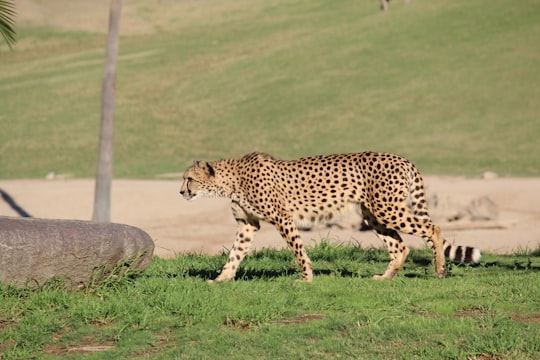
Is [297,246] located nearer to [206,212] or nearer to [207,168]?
[207,168]

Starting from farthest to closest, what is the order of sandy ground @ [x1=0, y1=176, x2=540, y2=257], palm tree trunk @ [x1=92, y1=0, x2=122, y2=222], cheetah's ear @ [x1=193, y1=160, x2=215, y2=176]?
palm tree trunk @ [x1=92, y1=0, x2=122, y2=222], sandy ground @ [x1=0, y1=176, x2=540, y2=257], cheetah's ear @ [x1=193, y1=160, x2=215, y2=176]

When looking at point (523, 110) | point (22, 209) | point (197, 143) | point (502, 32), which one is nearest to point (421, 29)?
point (502, 32)

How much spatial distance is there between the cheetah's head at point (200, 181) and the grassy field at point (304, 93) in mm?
16753

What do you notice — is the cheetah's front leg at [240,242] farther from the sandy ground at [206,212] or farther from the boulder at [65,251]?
the sandy ground at [206,212]

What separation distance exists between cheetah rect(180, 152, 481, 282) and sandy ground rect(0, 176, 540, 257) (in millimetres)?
3536

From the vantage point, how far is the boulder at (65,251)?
7.95 metres

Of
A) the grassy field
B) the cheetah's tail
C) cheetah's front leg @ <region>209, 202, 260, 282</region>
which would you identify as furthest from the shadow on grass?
the grassy field

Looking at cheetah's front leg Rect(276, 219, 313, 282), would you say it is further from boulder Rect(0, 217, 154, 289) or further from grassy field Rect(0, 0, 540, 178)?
grassy field Rect(0, 0, 540, 178)

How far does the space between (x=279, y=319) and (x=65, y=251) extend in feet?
6.13

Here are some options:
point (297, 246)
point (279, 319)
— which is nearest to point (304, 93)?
point (297, 246)

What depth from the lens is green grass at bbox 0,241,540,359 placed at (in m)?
6.69

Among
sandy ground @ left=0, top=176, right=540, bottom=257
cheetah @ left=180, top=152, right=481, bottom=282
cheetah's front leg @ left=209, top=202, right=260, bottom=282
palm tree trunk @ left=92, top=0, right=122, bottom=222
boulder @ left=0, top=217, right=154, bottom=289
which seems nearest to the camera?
boulder @ left=0, top=217, right=154, bottom=289

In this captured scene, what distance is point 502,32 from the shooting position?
38312 millimetres

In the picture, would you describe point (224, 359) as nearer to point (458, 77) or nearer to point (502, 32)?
point (458, 77)
